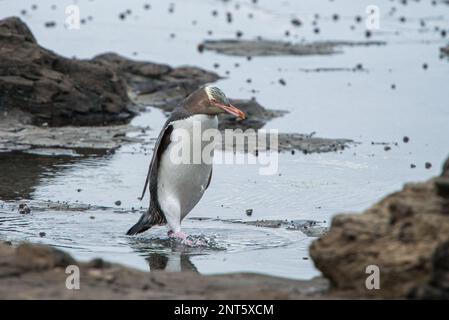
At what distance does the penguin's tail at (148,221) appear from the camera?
1168 cm

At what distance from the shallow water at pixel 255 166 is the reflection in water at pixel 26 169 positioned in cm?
2

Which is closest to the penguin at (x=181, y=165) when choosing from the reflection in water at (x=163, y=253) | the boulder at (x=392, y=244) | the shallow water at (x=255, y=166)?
the reflection in water at (x=163, y=253)

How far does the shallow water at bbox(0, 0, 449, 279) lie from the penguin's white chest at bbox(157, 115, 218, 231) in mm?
303

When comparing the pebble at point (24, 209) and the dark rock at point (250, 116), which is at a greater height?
the dark rock at point (250, 116)

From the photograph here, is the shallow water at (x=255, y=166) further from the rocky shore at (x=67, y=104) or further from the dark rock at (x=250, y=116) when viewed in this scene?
the rocky shore at (x=67, y=104)

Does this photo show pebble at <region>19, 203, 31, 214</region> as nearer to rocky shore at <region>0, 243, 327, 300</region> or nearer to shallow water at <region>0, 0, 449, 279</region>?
shallow water at <region>0, 0, 449, 279</region>

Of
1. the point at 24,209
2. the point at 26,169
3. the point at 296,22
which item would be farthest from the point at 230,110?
the point at 296,22

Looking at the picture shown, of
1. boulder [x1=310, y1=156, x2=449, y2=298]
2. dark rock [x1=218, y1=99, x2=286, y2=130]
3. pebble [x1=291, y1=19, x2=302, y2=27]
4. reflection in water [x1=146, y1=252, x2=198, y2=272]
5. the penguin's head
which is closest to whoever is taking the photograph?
boulder [x1=310, y1=156, x2=449, y2=298]

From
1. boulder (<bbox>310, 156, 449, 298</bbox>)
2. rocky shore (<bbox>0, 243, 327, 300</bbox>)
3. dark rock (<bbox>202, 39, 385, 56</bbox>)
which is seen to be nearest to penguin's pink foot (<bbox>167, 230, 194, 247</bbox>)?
rocky shore (<bbox>0, 243, 327, 300</bbox>)

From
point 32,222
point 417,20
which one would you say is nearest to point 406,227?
point 32,222

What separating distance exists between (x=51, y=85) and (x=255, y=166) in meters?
4.17

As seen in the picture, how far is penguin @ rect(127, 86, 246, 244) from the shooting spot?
37.9 feet

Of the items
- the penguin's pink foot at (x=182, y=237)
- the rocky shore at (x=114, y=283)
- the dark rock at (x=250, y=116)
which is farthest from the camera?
the dark rock at (x=250, y=116)

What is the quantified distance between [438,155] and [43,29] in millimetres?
14144
